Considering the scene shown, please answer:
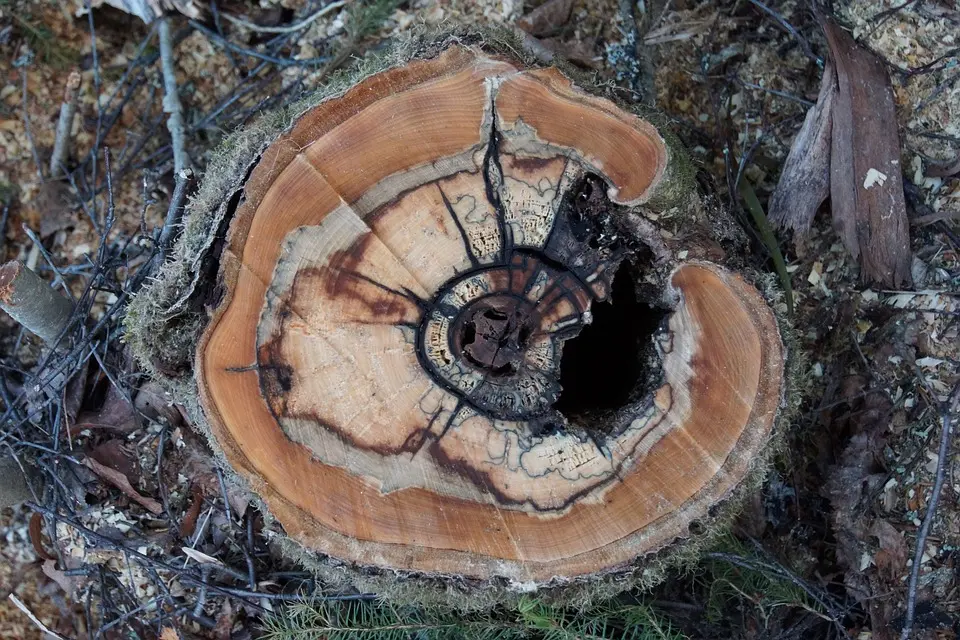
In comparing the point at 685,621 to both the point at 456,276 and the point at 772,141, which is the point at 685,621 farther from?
the point at 772,141

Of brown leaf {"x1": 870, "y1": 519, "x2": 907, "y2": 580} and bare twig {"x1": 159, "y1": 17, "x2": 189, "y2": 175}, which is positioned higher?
bare twig {"x1": 159, "y1": 17, "x2": 189, "y2": 175}

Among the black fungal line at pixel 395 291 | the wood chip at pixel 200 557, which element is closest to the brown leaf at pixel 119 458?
the wood chip at pixel 200 557

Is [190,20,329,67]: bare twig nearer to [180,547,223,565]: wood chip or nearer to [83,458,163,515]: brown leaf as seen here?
[83,458,163,515]: brown leaf

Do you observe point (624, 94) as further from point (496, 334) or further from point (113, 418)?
point (113, 418)

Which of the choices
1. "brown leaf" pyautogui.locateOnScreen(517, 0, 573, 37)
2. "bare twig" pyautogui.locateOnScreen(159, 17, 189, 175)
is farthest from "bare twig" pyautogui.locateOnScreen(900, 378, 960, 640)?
"bare twig" pyautogui.locateOnScreen(159, 17, 189, 175)

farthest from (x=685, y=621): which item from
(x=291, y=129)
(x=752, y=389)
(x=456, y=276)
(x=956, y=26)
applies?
(x=956, y=26)
